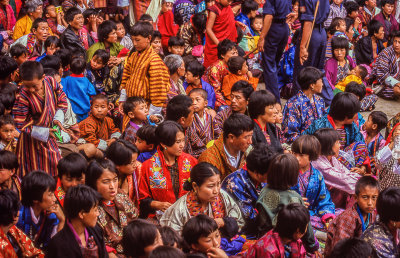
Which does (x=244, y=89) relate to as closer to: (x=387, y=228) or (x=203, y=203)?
(x=203, y=203)

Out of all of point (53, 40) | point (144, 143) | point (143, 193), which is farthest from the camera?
point (53, 40)

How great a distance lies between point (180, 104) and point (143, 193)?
1037 millimetres

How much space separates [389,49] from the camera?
8344mm

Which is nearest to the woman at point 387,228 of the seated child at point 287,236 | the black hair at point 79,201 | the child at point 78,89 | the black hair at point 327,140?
the seated child at point 287,236

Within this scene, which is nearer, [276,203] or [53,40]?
[276,203]

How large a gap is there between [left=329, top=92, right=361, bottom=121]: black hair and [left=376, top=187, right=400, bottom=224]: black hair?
1671 mm

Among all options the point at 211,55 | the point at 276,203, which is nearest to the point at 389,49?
the point at 211,55

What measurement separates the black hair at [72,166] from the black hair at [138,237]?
3.19 feet

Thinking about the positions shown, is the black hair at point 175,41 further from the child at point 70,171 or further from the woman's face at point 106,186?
the woman's face at point 106,186

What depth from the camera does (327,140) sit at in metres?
4.80

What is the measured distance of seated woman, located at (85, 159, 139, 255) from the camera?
3.86 m

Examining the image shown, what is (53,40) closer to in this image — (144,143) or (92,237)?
(144,143)

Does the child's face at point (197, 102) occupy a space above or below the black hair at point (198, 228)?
below

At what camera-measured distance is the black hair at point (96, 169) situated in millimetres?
3886
